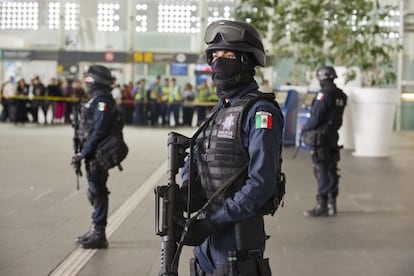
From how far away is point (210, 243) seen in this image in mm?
3039

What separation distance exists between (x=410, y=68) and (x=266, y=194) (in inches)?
900

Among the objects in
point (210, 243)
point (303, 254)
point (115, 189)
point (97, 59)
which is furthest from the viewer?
point (97, 59)

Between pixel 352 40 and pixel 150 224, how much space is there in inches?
401

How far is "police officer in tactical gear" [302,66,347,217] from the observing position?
8.10m

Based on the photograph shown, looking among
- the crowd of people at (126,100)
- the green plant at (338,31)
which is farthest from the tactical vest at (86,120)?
the crowd of people at (126,100)

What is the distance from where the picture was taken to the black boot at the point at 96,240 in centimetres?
625

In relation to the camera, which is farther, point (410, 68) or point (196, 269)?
point (410, 68)

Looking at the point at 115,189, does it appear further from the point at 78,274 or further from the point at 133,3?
the point at 133,3

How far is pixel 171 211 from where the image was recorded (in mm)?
2932

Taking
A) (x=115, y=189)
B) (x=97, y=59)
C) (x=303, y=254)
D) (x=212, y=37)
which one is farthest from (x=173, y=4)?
(x=212, y=37)

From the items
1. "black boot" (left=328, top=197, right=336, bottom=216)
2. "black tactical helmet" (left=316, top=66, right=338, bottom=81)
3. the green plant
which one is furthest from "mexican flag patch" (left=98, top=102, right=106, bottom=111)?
the green plant

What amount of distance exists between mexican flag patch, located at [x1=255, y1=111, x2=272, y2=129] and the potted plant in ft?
39.7

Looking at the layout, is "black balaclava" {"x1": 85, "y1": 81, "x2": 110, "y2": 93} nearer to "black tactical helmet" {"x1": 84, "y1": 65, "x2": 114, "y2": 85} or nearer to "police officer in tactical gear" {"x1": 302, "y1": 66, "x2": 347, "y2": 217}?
"black tactical helmet" {"x1": 84, "y1": 65, "x2": 114, "y2": 85}

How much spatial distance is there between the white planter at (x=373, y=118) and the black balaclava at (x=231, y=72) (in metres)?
11.9
